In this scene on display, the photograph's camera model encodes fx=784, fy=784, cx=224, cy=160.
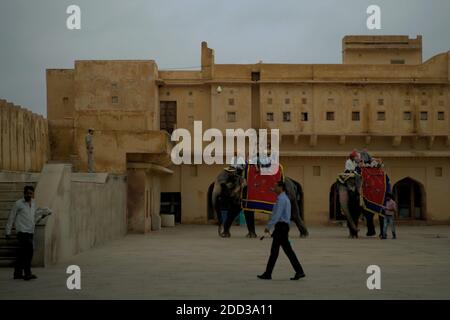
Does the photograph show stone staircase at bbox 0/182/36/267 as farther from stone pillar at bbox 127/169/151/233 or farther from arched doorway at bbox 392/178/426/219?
arched doorway at bbox 392/178/426/219

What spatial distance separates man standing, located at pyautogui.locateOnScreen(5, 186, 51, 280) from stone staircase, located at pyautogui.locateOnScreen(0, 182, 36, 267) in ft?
4.59

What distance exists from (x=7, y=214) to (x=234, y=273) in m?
4.70

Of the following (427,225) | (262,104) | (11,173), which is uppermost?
(262,104)

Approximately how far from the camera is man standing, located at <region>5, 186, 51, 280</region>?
11.6 m

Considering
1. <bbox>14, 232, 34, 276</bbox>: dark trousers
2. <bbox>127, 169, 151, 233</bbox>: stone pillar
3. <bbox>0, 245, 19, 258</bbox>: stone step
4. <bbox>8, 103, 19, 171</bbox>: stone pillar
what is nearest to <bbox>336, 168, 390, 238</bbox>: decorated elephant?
<bbox>127, 169, 151, 233</bbox>: stone pillar

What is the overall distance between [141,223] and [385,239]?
7.65 m

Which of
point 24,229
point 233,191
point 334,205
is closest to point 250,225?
point 233,191

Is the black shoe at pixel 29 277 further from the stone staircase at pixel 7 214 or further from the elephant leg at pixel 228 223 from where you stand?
the elephant leg at pixel 228 223

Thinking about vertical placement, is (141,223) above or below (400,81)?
below

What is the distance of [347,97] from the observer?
114ft

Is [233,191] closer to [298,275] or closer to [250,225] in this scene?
[250,225]

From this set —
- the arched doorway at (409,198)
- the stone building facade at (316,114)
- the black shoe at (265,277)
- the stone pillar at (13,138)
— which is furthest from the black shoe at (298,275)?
the arched doorway at (409,198)
